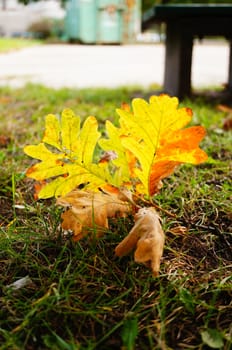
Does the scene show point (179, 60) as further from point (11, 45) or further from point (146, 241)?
point (11, 45)

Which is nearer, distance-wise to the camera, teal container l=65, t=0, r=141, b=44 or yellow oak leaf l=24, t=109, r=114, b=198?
yellow oak leaf l=24, t=109, r=114, b=198

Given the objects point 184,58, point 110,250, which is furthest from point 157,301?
point 184,58

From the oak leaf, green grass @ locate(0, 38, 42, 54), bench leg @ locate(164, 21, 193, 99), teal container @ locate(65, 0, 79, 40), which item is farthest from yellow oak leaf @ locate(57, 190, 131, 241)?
teal container @ locate(65, 0, 79, 40)

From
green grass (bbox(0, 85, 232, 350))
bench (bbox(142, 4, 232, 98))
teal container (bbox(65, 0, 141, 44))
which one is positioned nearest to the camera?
green grass (bbox(0, 85, 232, 350))

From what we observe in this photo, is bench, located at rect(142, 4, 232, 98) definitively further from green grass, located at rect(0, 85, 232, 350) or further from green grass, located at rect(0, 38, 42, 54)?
green grass, located at rect(0, 38, 42, 54)

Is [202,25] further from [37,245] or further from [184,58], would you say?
[37,245]

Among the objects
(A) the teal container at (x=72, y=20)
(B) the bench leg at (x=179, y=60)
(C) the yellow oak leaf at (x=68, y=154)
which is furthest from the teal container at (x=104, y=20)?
(C) the yellow oak leaf at (x=68, y=154)

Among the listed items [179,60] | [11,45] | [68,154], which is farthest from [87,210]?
[11,45]
